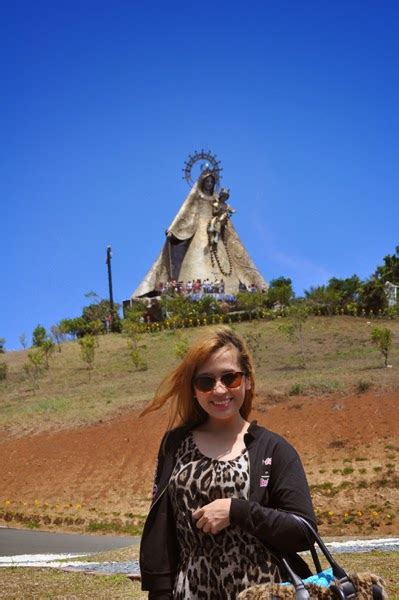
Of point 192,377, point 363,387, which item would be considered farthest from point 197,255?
point 192,377

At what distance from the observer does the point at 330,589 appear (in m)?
2.85

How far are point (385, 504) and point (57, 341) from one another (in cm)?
3442

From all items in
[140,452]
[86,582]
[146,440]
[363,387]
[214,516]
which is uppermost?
[363,387]

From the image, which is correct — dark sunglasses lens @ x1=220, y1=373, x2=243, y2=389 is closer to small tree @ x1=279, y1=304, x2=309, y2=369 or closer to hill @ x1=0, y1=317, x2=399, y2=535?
hill @ x1=0, y1=317, x2=399, y2=535

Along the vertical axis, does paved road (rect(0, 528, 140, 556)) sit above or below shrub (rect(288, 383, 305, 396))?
below

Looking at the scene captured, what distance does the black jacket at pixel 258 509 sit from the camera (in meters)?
3.08

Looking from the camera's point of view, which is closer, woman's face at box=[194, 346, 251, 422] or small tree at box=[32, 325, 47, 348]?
woman's face at box=[194, 346, 251, 422]

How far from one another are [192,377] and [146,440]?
60.3ft

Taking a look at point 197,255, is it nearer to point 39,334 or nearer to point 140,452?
point 39,334

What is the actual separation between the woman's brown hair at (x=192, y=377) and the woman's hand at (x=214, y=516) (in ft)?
1.77

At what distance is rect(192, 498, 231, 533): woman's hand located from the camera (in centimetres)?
309

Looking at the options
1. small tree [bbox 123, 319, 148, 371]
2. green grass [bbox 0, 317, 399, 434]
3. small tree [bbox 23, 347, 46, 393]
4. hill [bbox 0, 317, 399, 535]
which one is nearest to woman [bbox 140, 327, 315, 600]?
hill [bbox 0, 317, 399, 535]

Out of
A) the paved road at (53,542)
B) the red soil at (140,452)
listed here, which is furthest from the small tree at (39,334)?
the paved road at (53,542)

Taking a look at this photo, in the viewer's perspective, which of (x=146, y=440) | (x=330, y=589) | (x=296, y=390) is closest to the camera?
(x=330, y=589)
